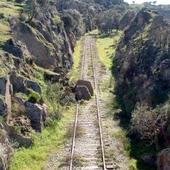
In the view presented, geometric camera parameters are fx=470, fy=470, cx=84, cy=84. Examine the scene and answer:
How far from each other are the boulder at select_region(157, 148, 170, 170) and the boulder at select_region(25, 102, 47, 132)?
1310 centimetres

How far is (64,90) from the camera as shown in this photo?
57.2 meters

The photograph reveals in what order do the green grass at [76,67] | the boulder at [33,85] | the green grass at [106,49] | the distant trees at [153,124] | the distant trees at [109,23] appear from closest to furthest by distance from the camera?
the distant trees at [153,124]
the boulder at [33,85]
the green grass at [76,67]
the green grass at [106,49]
the distant trees at [109,23]

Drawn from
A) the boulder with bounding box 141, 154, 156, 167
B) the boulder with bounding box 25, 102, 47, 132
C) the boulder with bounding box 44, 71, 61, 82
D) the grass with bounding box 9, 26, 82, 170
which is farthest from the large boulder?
the boulder with bounding box 141, 154, 156, 167

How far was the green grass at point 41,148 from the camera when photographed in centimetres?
3500

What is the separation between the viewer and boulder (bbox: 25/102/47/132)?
4262 centimetres

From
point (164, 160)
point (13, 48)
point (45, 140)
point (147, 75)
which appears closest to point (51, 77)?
point (13, 48)

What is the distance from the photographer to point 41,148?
38969mm

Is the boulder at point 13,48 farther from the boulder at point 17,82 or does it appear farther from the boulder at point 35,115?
the boulder at point 35,115

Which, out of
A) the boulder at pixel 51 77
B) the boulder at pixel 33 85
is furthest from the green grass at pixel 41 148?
the boulder at pixel 51 77

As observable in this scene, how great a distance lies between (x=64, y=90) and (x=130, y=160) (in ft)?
72.9

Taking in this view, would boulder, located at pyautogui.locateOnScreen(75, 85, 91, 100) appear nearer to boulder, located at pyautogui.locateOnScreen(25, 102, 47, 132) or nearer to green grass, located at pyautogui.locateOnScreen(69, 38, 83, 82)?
green grass, located at pyautogui.locateOnScreen(69, 38, 83, 82)

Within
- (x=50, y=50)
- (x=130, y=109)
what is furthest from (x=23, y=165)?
(x=50, y=50)

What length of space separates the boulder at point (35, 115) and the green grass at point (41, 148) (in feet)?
2.57

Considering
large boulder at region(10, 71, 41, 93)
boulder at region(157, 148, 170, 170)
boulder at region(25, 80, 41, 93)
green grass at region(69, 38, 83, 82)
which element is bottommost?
green grass at region(69, 38, 83, 82)
